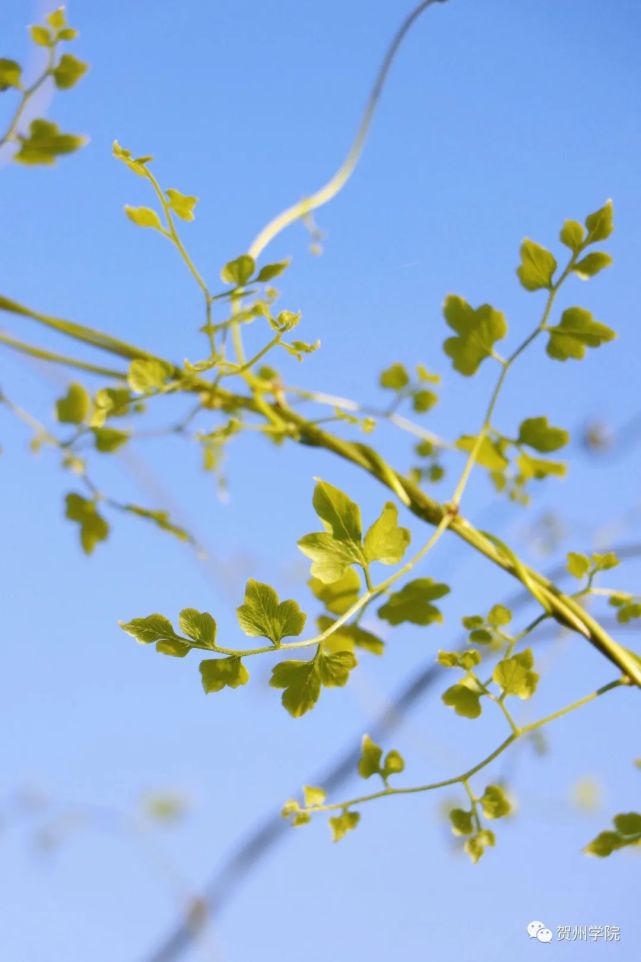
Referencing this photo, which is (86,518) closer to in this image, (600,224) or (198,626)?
(198,626)

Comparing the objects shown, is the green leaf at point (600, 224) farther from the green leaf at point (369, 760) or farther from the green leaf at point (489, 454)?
the green leaf at point (369, 760)

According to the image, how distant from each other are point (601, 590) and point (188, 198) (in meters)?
0.34

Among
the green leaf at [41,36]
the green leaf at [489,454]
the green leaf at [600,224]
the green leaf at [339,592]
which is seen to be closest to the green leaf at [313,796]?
the green leaf at [339,592]

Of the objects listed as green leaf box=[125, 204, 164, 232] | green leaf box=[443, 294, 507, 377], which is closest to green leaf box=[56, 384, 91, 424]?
green leaf box=[125, 204, 164, 232]

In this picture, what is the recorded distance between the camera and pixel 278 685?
1.48 ft

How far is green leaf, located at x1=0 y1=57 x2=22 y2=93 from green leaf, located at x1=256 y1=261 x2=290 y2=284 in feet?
0.61

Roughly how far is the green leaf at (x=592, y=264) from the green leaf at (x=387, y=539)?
22 centimetres

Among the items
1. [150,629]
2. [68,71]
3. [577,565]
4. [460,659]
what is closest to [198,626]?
[150,629]

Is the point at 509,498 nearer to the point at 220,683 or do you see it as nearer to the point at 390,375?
the point at 390,375

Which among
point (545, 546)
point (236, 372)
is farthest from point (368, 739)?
point (545, 546)

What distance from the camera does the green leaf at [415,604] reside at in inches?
22.3

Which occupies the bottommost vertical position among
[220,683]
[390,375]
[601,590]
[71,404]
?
[220,683]

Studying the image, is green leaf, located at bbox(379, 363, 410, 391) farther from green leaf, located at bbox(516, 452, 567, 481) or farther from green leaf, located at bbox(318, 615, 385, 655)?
green leaf, located at bbox(318, 615, 385, 655)

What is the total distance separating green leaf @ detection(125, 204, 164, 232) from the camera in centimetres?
53
